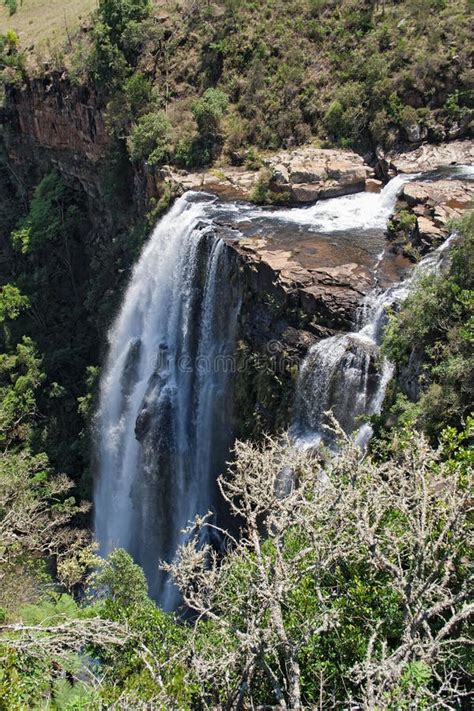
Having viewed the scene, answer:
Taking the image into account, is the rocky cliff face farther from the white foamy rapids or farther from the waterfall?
the white foamy rapids

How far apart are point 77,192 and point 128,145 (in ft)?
22.1

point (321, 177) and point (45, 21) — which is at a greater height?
point (45, 21)

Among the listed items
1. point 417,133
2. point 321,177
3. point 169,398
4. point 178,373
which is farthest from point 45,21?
point 169,398

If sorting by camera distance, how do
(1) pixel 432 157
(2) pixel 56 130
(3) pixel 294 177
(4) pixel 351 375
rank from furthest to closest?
(2) pixel 56 130 < (3) pixel 294 177 < (1) pixel 432 157 < (4) pixel 351 375

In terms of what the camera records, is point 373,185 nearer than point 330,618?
No

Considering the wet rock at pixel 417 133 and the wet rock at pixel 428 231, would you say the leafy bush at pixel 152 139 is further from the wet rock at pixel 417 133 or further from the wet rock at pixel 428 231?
the wet rock at pixel 428 231

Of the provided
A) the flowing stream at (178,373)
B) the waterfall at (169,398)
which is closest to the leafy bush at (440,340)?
the flowing stream at (178,373)

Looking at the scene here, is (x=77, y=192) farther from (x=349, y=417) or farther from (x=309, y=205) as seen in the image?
(x=349, y=417)

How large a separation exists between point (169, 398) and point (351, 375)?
7.38 m

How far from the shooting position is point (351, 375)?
13.6m

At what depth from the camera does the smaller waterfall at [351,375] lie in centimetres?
1328

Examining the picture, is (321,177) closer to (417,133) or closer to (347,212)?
(347,212)

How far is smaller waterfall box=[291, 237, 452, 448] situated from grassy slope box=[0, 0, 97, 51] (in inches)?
1112

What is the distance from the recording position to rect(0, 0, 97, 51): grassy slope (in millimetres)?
35375
